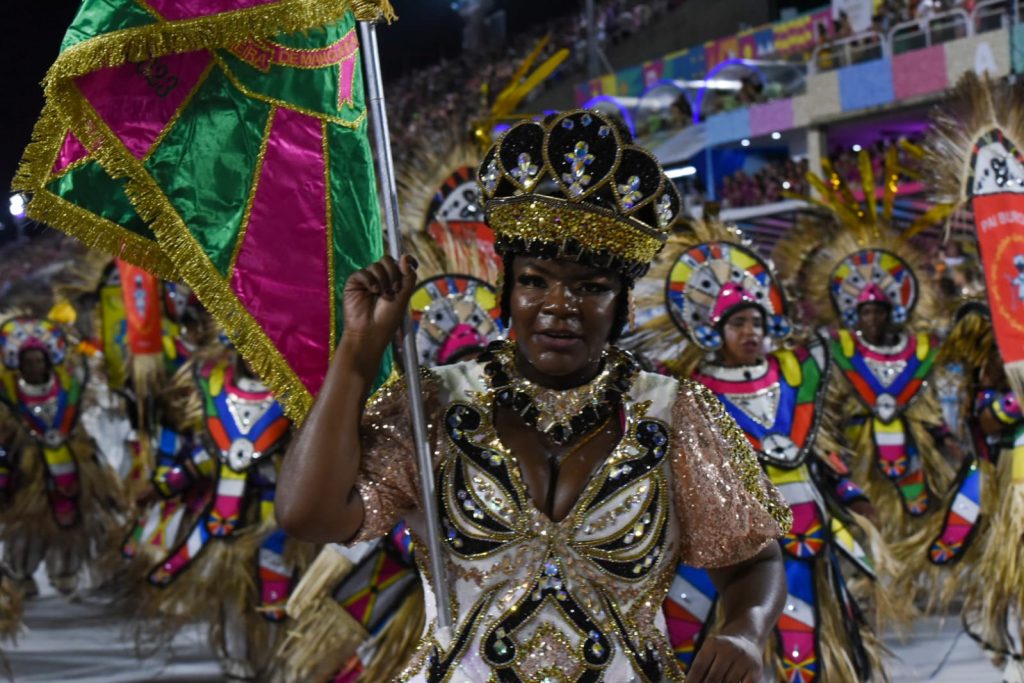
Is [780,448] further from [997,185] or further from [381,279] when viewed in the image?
[381,279]

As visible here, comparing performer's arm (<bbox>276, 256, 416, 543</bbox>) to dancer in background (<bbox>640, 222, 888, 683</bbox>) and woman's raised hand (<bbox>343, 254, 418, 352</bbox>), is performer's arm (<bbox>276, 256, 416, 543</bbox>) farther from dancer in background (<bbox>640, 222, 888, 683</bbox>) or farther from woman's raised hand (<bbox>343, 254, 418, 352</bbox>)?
dancer in background (<bbox>640, 222, 888, 683</bbox>)

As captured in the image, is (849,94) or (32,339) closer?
(32,339)

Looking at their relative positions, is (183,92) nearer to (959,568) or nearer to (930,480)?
(959,568)

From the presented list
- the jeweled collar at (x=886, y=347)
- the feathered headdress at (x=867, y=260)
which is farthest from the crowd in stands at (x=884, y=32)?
the jeweled collar at (x=886, y=347)

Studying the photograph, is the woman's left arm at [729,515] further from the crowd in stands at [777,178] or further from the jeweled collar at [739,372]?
the crowd in stands at [777,178]

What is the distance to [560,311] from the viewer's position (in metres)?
2.36

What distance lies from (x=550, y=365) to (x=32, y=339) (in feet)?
24.9

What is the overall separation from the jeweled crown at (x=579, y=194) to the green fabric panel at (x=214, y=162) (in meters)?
0.68

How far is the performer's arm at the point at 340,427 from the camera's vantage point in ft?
7.22

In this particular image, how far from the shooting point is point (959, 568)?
21.0 feet

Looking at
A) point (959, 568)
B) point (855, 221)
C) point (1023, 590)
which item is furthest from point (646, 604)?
point (855, 221)

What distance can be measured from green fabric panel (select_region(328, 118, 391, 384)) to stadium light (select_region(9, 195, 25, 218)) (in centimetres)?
60

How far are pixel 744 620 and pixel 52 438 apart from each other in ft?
24.8

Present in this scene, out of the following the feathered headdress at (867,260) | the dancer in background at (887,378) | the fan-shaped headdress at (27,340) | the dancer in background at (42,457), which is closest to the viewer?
the dancer in background at (887,378)
